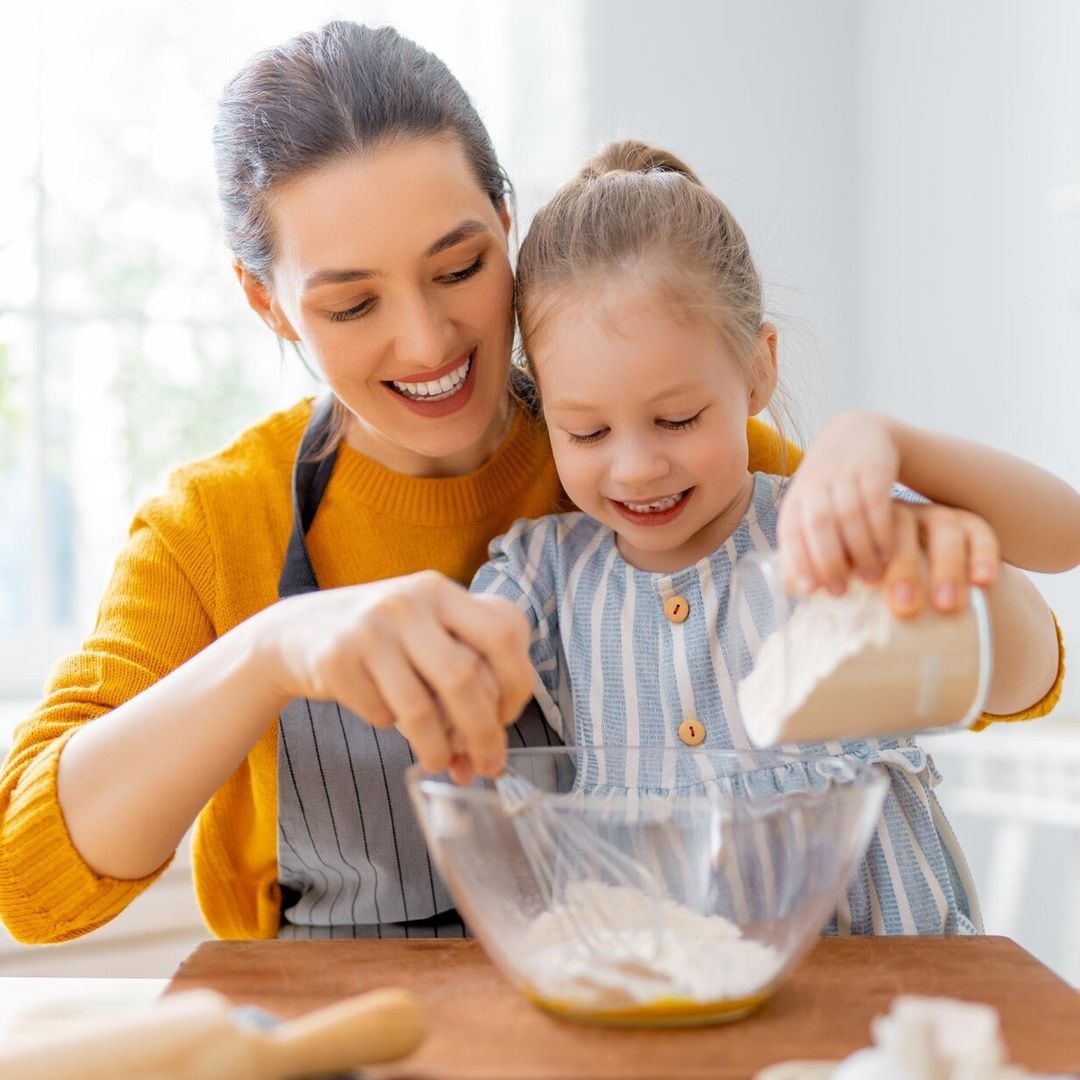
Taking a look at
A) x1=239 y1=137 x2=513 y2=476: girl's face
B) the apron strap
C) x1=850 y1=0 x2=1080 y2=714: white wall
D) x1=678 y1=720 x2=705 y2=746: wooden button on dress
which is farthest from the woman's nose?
x1=850 y1=0 x2=1080 y2=714: white wall

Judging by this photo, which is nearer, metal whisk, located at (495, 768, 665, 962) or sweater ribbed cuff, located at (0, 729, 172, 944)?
metal whisk, located at (495, 768, 665, 962)

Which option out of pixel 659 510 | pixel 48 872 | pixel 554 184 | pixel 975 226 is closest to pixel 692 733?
pixel 659 510

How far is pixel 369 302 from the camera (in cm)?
117

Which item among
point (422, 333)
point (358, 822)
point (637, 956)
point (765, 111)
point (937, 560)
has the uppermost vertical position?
point (765, 111)

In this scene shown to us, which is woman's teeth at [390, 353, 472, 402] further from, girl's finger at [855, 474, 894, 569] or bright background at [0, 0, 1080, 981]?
bright background at [0, 0, 1080, 981]

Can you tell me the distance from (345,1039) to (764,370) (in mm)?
745

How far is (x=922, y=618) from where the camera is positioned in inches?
28.7

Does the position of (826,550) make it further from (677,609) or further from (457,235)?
(457,235)

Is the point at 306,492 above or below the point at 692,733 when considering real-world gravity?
above

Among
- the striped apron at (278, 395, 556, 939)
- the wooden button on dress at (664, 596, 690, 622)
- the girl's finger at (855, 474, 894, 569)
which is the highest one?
the girl's finger at (855, 474, 894, 569)

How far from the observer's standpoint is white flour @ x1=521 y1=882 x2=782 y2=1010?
719 millimetres

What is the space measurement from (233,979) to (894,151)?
2.49 meters

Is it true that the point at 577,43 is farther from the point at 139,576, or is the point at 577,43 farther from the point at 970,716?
the point at 970,716

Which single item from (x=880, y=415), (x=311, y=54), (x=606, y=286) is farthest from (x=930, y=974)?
(x=311, y=54)
